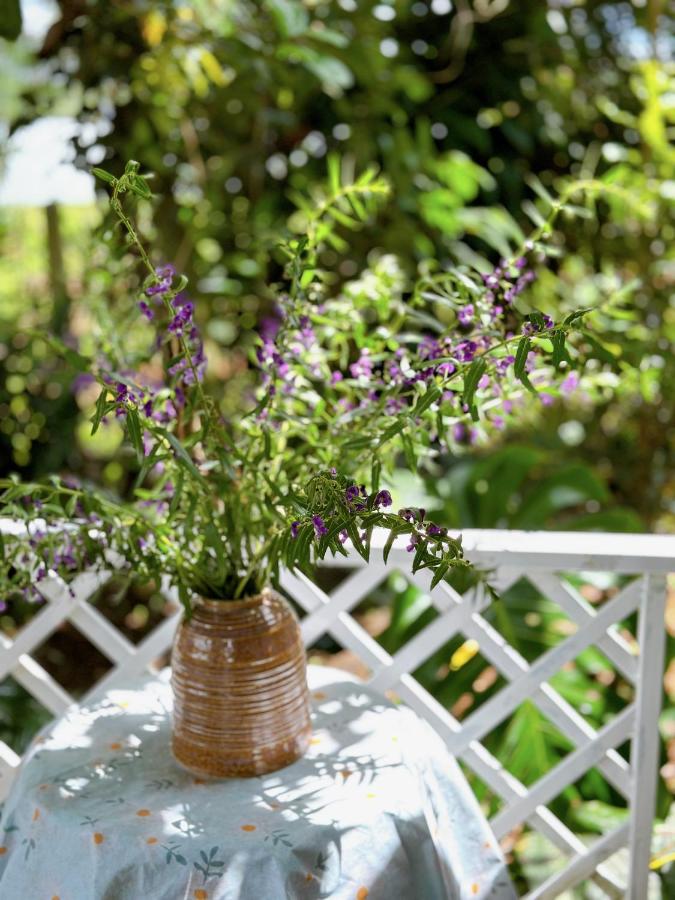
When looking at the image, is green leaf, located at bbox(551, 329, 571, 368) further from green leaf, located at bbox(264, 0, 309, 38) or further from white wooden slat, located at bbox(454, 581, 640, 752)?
green leaf, located at bbox(264, 0, 309, 38)

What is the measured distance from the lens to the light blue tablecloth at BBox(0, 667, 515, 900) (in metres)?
0.97

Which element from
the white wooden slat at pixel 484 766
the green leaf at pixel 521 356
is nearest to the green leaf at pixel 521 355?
the green leaf at pixel 521 356

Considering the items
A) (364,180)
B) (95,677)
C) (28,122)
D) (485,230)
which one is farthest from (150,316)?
(95,677)

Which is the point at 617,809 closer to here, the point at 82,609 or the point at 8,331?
the point at 82,609

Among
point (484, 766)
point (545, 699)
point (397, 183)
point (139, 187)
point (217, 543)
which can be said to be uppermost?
point (397, 183)

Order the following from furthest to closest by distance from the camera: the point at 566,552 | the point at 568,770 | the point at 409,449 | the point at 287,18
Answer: the point at 287,18 → the point at 568,770 → the point at 566,552 → the point at 409,449

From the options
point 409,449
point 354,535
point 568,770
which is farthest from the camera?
point 568,770

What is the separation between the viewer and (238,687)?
1.04 meters

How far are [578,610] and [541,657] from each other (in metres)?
0.09

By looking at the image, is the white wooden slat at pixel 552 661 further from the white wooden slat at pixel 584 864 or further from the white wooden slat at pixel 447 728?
the white wooden slat at pixel 584 864

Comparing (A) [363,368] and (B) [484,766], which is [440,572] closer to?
(A) [363,368]

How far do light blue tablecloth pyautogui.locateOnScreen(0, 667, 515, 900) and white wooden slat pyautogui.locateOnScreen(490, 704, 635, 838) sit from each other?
267mm

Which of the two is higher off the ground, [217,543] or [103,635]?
[217,543]

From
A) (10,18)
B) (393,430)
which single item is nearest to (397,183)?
(10,18)
